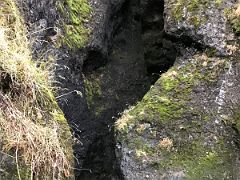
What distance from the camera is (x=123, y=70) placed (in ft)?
24.8

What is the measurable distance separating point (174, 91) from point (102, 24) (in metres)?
1.93

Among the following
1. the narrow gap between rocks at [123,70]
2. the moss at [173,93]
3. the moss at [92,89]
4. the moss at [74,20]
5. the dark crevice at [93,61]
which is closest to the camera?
the moss at [173,93]

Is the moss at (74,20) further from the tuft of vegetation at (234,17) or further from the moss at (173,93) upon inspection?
the tuft of vegetation at (234,17)

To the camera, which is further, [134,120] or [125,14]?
[125,14]

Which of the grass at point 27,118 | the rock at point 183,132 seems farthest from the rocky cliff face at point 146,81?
the grass at point 27,118

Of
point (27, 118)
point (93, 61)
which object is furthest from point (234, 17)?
point (27, 118)

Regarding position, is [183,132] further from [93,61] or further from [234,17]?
[93,61]

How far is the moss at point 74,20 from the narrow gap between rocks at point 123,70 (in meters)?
0.30

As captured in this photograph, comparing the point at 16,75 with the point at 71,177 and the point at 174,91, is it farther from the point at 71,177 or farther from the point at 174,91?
the point at 174,91

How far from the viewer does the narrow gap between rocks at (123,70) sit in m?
6.86

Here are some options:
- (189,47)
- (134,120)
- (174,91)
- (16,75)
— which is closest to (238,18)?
(189,47)

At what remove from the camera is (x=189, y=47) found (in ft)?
20.4

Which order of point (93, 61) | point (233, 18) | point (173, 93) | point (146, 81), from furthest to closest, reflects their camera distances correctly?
point (146, 81), point (93, 61), point (233, 18), point (173, 93)

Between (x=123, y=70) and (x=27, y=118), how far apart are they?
3.14 m
